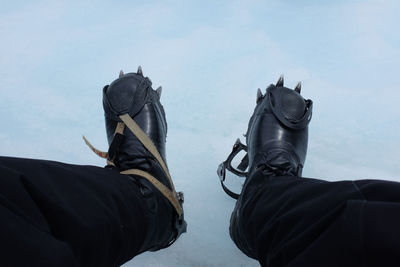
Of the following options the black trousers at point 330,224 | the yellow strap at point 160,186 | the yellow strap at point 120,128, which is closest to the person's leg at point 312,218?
the black trousers at point 330,224

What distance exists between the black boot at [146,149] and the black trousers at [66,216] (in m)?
0.09

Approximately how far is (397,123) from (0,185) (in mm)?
1187

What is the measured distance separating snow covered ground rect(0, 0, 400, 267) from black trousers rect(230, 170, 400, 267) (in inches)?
14.2

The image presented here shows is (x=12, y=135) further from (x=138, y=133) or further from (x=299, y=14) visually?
(x=299, y=14)

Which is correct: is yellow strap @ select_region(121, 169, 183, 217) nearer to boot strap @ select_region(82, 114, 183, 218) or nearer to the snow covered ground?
boot strap @ select_region(82, 114, 183, 218)

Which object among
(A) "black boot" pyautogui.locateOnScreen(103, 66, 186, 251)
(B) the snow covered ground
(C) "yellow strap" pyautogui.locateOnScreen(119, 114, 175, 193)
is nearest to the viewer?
(A) "black boot" pyautogui.locateOnScreen(103, 66, 186, 251)

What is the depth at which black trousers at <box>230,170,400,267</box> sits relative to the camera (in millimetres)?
305

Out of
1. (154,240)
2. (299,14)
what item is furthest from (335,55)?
(154,240)

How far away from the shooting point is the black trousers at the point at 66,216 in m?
0.32

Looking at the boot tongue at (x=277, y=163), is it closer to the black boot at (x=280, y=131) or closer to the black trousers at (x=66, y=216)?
the black boot at (x=280, y=131)

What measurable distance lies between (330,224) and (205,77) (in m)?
0.94

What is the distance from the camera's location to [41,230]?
1.14ft

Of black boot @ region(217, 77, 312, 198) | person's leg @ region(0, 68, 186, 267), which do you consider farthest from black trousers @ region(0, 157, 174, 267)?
black boot @ region(217, 77, 312, 198)

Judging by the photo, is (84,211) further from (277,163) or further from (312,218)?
(277,163)
